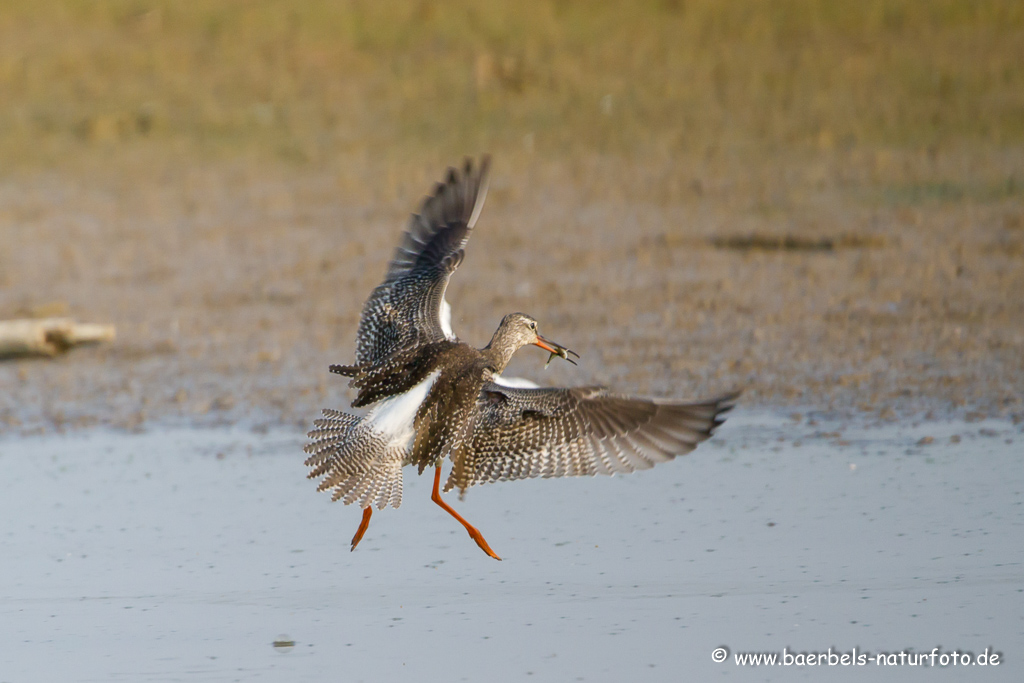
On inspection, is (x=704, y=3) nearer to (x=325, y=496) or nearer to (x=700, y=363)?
(x=700, y=363)

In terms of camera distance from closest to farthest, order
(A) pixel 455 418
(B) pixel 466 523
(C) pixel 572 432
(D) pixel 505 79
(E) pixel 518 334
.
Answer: (C) pixel 572 432 < (A) pixel 455 418 < (B) pixel 466 523 < (E) pixel 518 334 < (D) pixel 505 79

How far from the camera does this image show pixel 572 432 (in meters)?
5.25

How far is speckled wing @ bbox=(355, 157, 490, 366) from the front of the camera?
5.91 m

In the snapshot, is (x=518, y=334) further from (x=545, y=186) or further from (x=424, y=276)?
(x=545, y=186)

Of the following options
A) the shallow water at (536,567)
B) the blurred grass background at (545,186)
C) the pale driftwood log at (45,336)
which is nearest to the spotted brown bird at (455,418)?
the shallow water at (536,567)

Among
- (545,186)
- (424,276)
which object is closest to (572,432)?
(424,276)

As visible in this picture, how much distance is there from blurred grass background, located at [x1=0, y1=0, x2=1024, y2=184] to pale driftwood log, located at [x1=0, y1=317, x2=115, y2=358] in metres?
3.97

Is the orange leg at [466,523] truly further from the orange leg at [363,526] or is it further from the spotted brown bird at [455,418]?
the orange leg at [363,526]

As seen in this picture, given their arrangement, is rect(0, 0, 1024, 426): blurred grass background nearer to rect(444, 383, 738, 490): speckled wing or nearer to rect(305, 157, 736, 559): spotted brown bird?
rect(305, 157, 736, 559): spotted brown bird

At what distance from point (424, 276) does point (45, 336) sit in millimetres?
3713

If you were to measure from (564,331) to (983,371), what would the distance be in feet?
7.85

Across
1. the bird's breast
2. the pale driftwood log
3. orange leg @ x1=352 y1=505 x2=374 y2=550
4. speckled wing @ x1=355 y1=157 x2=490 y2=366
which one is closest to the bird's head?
speckled wing @ x1=355 y1=157 x2=490 y2=366

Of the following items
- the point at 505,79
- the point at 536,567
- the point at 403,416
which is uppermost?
the point at 505,79

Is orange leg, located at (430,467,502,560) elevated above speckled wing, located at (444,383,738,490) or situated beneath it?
situated beneath
